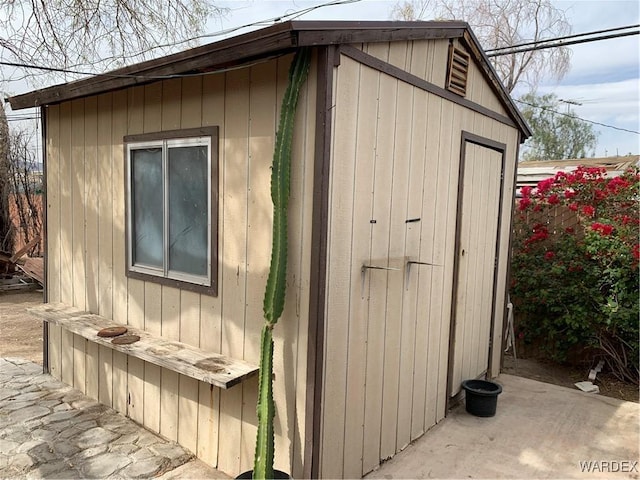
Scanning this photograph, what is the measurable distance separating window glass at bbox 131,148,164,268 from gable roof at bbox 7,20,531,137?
1.60 ft

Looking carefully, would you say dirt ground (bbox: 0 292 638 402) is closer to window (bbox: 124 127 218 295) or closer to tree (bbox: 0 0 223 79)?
window (bbox: 124 127 218 295)

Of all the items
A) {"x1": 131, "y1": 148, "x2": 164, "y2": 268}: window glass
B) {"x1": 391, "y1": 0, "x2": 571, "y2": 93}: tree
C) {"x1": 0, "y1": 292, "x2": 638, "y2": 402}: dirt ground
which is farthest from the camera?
{"x1": 391, "y1": 0, "x2": 571, "y2": 93}: tree

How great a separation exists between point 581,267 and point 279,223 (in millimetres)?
3794

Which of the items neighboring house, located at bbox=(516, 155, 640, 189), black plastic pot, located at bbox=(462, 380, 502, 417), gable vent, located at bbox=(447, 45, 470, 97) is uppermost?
gable vent, located at bbox=(447, 45, 470, 97)

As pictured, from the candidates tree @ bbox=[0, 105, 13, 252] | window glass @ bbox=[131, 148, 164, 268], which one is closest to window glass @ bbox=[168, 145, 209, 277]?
window glass @ bbox=[131, 148, 164, 268]

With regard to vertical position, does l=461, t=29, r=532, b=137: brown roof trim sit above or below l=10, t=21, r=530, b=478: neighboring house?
above

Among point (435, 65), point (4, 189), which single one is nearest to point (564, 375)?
point (435, 65)

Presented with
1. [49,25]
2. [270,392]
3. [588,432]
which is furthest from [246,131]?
[49,25]

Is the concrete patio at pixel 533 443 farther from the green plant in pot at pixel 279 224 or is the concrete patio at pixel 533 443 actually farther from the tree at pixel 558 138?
the tree at pixel 558 138

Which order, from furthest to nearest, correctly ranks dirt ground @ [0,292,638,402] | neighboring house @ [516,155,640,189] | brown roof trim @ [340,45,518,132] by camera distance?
1. neighboring house @ [516,155,640,189]
2. dirt ground @ [0,292,638,402]
3. brown roof trim @ [340,45,518,132]

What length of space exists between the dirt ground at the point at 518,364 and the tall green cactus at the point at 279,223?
3074mm

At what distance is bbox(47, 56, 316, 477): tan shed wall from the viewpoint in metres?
2.45

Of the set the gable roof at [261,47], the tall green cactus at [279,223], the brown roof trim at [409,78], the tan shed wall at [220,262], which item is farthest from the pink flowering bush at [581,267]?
the tall green cactus at [279,223]

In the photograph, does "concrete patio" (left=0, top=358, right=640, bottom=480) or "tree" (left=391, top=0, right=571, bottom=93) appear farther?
"tree" (left=391, top=0, right=571, bottom=93)
